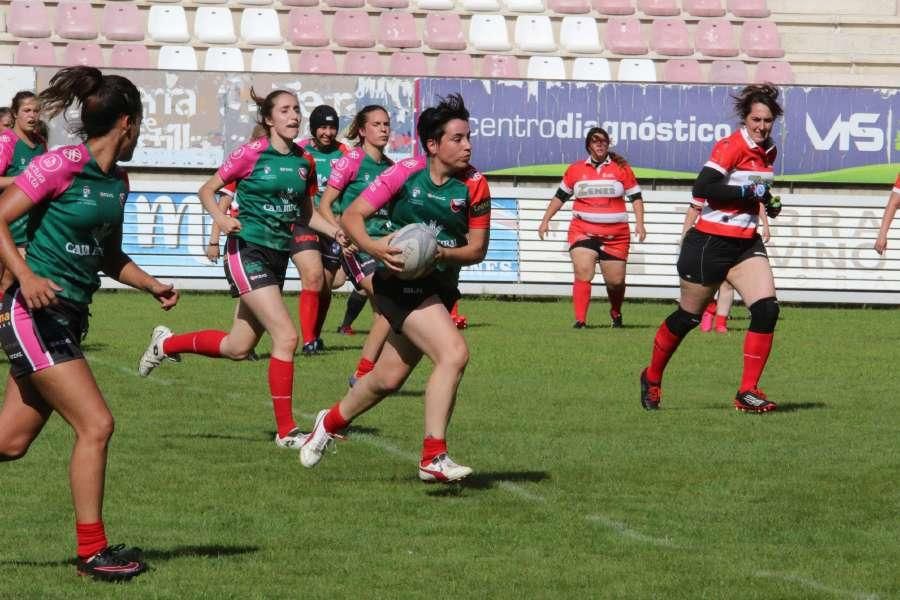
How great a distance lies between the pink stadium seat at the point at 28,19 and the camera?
89.9 feet

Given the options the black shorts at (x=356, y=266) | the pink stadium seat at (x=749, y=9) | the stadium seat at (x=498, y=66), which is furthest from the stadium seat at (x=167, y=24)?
the black shorts at (x=356, y=266)

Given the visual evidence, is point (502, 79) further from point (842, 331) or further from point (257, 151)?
point (257, 151)

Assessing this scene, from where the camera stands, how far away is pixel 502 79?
81.4 ft

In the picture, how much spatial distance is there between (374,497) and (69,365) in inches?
91.4

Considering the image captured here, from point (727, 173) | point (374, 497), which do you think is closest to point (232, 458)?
point (374, 497)

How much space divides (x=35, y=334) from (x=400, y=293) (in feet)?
8.09


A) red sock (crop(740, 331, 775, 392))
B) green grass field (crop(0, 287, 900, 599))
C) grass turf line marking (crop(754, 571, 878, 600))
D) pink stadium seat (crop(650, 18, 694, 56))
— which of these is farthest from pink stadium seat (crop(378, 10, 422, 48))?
grass turf line marking (crop(754, 571, 878, 600))

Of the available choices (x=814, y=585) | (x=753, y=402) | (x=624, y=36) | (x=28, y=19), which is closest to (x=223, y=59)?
(x=28, y=19)

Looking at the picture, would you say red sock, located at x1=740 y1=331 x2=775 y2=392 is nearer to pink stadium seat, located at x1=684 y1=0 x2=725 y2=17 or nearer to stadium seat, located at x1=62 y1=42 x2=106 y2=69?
stadium seat, located at x1=62 y1=42 x2=106 y2=69

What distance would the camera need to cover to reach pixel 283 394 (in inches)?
394

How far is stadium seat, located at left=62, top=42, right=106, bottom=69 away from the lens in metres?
26.8

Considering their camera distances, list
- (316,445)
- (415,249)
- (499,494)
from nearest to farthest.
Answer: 1. (415,249)
2. (499,494)
3. (316,445)

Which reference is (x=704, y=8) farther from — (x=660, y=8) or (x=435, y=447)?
(x=435, y=447)

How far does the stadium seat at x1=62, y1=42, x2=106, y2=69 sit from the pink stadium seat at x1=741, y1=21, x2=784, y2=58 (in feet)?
34.0
